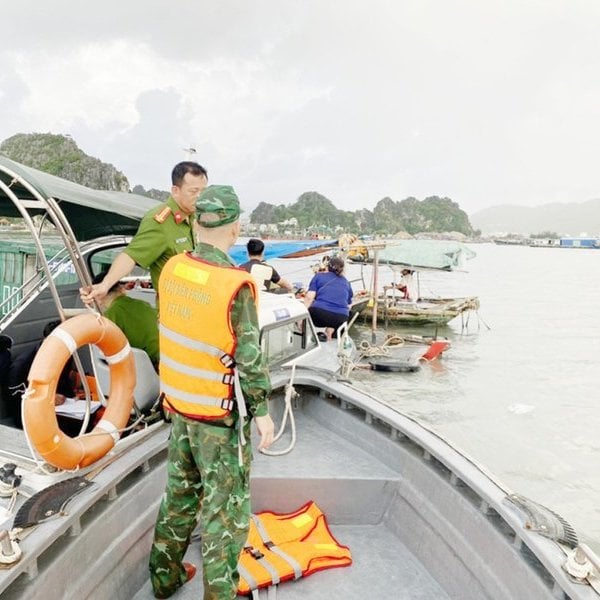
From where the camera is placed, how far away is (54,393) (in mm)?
2574

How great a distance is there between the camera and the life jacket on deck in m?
2.87

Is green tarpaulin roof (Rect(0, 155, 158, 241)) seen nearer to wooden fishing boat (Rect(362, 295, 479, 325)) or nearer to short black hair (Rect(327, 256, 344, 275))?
short black hair (Rect(327, 256, 344, 275))

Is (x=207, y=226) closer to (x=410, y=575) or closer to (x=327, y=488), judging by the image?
(x=327, y=488)

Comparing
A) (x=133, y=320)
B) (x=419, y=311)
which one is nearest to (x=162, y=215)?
(x=133, y=320)

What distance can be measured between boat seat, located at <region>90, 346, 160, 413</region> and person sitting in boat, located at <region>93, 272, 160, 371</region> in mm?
65

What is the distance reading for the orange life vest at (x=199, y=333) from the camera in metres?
2.12

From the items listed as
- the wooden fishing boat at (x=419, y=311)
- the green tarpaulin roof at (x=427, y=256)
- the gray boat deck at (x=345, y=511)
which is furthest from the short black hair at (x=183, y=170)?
the green tarpaulin roof at (x=427, y=256)

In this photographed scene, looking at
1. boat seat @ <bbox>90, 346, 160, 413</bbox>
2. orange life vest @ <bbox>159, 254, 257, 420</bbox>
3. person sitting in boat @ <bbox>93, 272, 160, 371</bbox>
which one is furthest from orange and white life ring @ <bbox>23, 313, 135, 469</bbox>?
orange life vest @ <bbox>159, 254, 257, 420</bbox>

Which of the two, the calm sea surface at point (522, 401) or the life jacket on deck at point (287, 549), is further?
the calm sea surface at point (522, 401)

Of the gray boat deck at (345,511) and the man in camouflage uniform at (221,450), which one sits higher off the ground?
the man in camouflage uniform at (221,450)

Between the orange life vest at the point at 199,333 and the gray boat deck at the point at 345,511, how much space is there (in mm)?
1259

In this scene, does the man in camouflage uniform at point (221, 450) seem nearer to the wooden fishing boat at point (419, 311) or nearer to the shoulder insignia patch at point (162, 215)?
the shoulder insignia patch at point (162, 215)

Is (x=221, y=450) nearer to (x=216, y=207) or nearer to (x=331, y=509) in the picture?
(x=216, y=207)

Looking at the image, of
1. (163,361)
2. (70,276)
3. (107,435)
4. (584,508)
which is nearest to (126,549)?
(107,435)
